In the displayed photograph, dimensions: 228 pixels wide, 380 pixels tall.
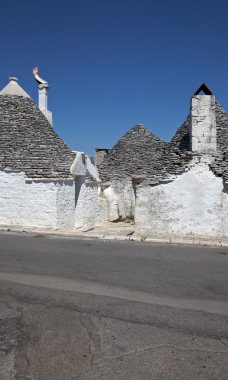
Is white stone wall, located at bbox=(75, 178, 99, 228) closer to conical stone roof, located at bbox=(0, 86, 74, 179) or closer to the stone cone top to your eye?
conical stone roof, located at bbox=(0, 86, 74, 179)

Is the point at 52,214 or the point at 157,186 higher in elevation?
the point at 157,186

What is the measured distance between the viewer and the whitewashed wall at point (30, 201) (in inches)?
502

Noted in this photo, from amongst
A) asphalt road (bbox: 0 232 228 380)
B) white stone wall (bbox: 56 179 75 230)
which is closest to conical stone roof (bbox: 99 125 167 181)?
white stone wall (bbox: 56 179 75 230)

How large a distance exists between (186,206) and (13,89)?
30.7 feet

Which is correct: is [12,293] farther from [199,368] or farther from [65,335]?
[199,368]

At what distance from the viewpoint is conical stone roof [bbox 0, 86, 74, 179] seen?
13.0 metres

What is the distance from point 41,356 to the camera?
3.66 m

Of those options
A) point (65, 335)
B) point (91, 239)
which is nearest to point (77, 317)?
point (65, 335)

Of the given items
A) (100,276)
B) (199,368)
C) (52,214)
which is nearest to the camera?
(199,368)

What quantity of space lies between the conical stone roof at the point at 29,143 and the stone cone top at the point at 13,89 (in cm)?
4

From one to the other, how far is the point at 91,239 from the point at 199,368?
276 inches

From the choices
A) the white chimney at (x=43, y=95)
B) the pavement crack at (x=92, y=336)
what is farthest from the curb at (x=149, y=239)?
the white chimney at (x=43, y=95)

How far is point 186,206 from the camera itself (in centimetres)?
1101

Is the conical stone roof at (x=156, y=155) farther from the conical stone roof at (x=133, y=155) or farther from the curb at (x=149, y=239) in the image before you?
the curb at (x=149, y=239)
